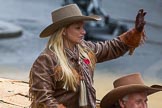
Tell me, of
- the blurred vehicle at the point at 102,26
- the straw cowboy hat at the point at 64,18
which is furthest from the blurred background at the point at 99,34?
the straw cowboy hat at the point at 64,18

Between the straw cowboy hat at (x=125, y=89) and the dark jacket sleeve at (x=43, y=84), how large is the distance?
0.25 m

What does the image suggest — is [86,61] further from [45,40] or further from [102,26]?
[45,40]

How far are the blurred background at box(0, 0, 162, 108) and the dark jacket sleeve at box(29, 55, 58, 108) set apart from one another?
3.17m

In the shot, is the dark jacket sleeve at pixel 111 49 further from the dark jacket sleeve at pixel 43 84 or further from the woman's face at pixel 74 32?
the dark jacket sleeve at pixel 43 84

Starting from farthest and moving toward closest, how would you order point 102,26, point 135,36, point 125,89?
1. point 102,26
2. point 135,36
3. point 125,89

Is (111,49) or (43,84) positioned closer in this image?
(43,84)

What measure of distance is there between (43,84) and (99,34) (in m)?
3.46

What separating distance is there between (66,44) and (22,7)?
3.58m

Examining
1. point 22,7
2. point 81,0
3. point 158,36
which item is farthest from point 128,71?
point 22,7

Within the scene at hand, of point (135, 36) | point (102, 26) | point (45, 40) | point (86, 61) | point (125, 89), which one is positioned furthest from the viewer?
point (45, 40)

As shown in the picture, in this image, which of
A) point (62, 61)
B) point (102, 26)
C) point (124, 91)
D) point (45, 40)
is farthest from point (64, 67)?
point (45, 40)

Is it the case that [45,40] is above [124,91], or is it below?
above

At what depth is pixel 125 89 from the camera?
2412mm

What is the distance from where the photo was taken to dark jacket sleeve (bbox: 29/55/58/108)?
96.5 inches
